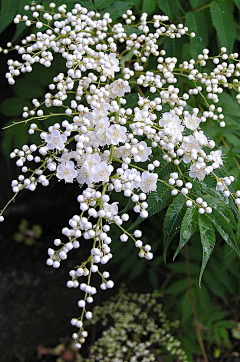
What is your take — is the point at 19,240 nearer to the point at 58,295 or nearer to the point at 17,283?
the point at 17,283

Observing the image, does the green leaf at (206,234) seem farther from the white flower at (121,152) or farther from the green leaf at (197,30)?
the green leaf at (197,30)

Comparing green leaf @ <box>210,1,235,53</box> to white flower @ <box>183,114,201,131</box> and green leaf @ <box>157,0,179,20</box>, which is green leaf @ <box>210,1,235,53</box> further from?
white flower @ <box>183,114,201,131</box>

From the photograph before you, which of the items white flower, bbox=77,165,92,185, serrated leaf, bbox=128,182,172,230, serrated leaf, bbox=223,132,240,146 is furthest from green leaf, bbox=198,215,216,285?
serrated leaf, bbox=223,132,240,146

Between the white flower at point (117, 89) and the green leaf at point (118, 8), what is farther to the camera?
the green leaf at point (118, 8)

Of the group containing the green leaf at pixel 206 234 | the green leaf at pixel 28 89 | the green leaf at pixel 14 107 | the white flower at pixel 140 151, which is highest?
the white flower at pixel 140 151

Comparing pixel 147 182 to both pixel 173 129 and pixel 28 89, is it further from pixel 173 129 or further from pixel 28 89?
pixel 28 89

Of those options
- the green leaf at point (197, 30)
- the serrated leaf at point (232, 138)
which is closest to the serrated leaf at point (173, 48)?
the green leaf at point (197, 30)
